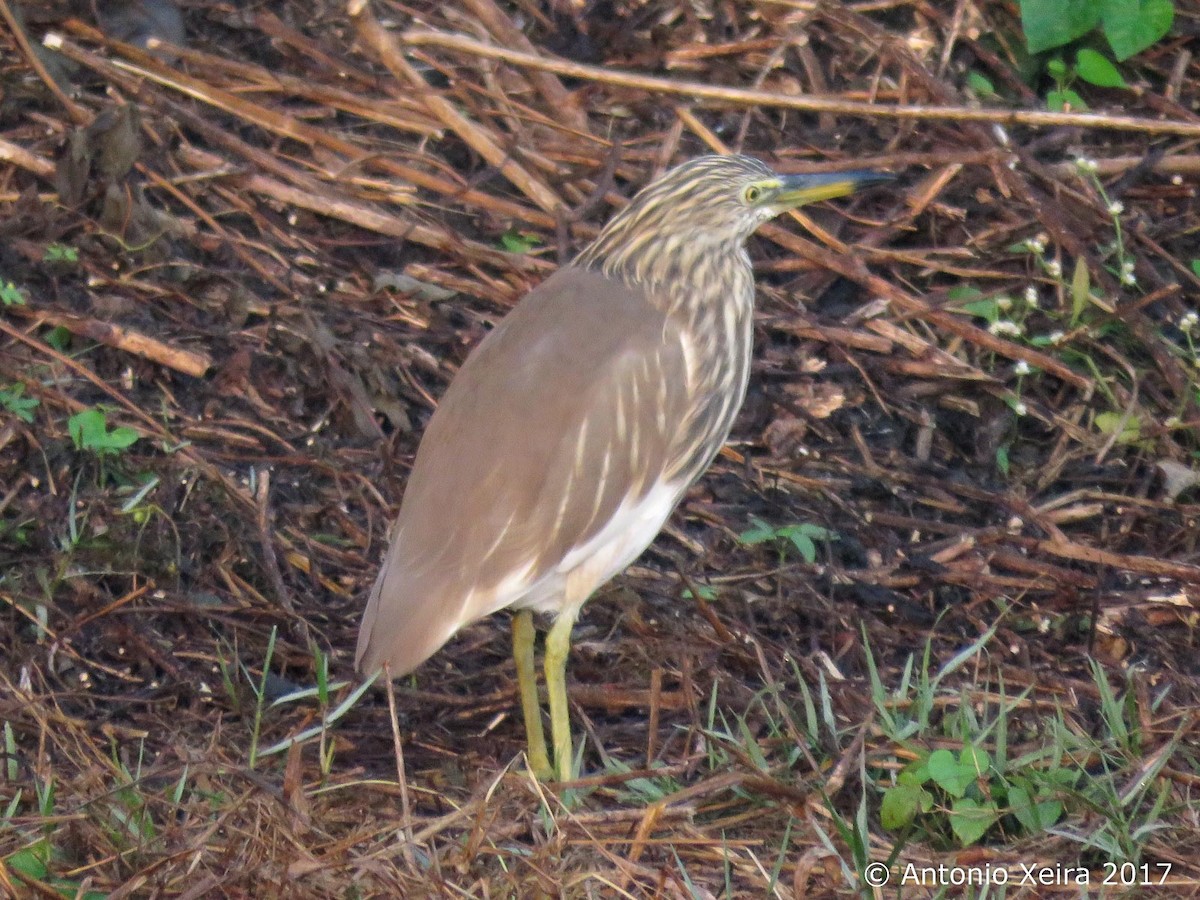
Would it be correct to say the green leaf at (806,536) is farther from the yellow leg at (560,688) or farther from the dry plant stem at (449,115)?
the dry plant stem at (449,115)

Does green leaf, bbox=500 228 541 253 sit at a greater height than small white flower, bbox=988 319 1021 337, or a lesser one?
greater

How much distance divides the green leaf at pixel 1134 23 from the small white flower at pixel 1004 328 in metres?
0.77

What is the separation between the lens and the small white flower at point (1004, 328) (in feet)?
13.4

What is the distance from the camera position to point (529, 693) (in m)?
3.06

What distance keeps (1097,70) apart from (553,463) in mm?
2303

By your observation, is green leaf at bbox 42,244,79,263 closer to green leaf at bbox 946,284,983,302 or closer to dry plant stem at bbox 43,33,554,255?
dry plant stem at bbox 43,33,554,255

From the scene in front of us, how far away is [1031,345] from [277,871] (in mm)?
2498

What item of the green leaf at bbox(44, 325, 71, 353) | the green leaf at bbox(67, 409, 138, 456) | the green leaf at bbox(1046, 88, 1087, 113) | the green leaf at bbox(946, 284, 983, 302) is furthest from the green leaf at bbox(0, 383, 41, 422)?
the green leaf at bbox(1046, 88, 1087, 113)

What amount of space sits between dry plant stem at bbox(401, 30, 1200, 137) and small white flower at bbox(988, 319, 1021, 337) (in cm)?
49

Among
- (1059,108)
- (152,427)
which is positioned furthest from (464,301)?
(1059,108)

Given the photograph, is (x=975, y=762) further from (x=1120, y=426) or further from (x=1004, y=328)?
(x=1004, y=328)

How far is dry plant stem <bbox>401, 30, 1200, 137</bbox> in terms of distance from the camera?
3.98 metres

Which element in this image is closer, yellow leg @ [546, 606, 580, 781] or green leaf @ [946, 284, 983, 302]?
yellow leg @ [546, 606, 580, 781]

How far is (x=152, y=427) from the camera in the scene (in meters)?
3.68
